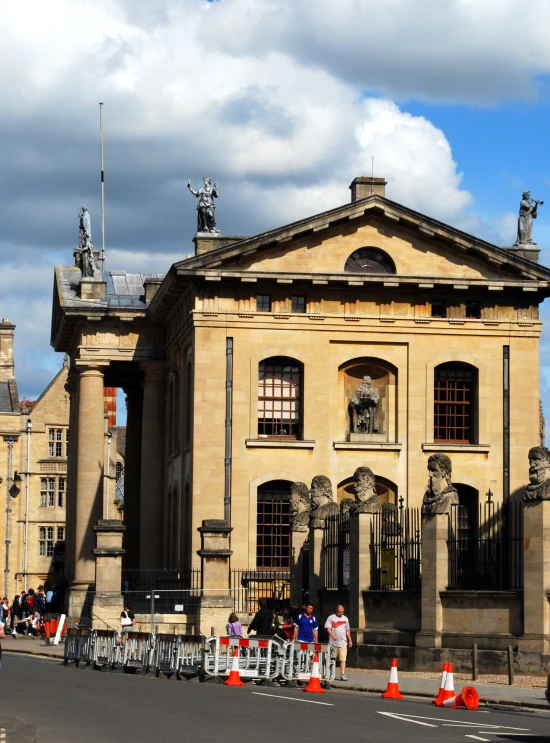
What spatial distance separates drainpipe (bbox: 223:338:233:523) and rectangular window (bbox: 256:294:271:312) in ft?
4.58

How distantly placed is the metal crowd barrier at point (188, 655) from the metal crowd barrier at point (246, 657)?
0.29 meters

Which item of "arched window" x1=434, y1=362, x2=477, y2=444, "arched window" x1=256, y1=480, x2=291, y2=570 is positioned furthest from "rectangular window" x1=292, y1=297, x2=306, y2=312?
"arched window" x1=256, y1=480, x2=291, y2=570

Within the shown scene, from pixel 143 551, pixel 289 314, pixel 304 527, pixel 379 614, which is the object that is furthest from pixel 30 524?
pixel 379 614

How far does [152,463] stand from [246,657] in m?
29.5

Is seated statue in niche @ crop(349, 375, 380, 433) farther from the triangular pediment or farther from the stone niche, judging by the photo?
the triangular pediment

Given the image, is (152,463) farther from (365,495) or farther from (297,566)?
(365,495)

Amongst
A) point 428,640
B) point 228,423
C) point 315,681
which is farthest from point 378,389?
point 315,681

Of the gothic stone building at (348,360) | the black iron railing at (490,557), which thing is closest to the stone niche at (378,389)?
the gothic stone building at (348,360)

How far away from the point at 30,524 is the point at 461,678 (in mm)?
57117

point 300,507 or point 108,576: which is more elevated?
point 300,507

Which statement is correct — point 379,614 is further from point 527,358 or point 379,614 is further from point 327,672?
point 527,358

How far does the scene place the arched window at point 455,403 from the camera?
5100 centimetres

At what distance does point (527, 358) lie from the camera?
51188 mm

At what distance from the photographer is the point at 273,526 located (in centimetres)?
4981
